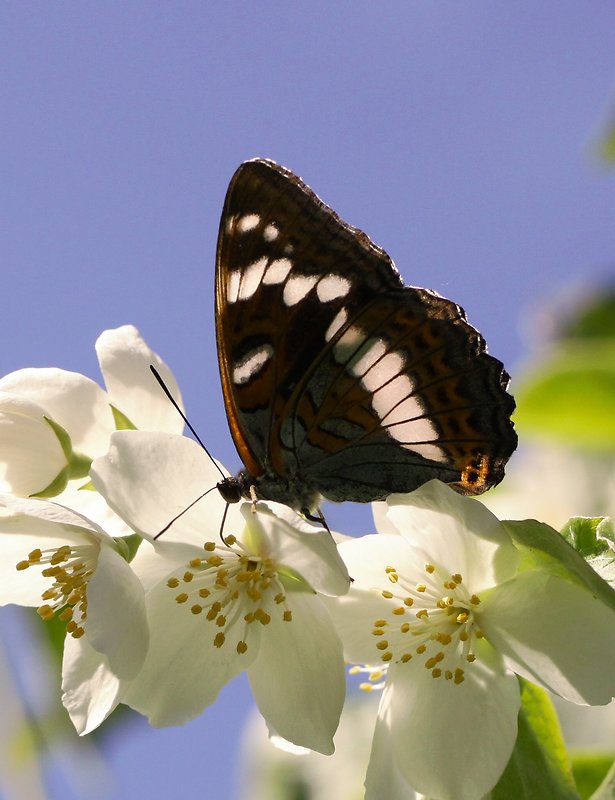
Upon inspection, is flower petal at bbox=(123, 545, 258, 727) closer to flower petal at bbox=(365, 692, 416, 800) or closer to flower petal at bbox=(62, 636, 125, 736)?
flower petal at bbox=(62, 636, 125, 736)

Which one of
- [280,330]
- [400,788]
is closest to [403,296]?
[280,330]

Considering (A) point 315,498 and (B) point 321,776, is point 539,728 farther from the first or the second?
(B) point 321,776

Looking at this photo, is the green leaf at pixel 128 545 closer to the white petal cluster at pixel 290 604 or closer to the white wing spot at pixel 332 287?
the white petal cluster at pixel 290 604

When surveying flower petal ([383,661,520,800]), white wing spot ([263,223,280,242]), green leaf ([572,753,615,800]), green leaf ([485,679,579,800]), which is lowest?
green leaf ([572,753,615,800])

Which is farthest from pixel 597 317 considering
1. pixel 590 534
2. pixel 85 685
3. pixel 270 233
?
pixel 85 685

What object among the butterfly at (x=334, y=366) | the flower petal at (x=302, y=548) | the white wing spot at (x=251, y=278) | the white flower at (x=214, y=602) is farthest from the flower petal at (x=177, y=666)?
A: the white wing spot at (x=251, y=278)

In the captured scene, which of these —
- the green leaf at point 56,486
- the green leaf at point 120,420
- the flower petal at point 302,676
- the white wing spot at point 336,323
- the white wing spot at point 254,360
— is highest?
the green leaf at point 120,420

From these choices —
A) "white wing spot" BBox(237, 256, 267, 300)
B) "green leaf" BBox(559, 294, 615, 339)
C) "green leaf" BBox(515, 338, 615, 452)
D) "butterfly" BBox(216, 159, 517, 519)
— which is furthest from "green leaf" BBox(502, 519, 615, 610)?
"green leaf" BBox(559, 294, 615, 339)
